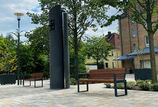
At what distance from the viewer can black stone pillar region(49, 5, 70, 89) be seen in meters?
11.1

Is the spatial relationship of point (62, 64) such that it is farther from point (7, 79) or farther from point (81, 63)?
point (81, 63)

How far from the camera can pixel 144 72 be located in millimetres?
13312

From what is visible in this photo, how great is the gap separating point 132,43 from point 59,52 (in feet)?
94.0

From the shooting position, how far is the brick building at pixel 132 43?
3356 cm

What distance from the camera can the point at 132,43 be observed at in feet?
123

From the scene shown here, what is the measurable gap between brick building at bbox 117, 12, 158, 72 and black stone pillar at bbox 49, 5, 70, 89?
23.9 metres

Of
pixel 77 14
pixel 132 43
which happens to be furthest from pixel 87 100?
pixel 132 43

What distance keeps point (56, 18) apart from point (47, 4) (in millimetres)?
5163

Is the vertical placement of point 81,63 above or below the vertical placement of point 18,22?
below

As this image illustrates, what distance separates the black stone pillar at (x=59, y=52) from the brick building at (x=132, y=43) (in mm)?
23855

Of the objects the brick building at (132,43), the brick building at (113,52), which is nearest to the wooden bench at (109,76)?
the brick building at (132,43)

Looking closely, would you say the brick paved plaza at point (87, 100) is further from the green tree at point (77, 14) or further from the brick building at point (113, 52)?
the brick building at point (113, 52)

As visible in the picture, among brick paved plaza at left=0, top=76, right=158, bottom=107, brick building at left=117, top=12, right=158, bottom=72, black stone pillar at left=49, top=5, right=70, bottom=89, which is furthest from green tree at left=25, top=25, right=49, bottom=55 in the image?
brick building at left=117, top=12, right=158, bottom=72

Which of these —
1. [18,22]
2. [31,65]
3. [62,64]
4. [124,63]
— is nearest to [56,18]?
[62,64]
